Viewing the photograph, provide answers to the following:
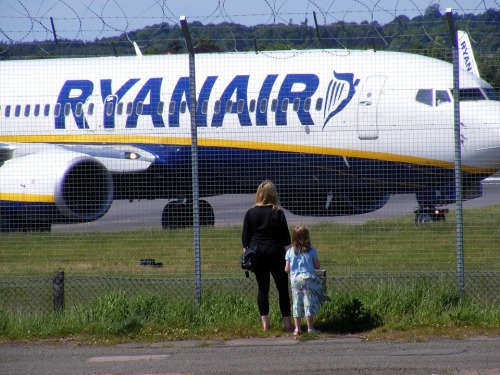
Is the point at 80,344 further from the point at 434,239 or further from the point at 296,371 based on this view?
the point at 434,239

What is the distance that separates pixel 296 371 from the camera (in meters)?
7.92

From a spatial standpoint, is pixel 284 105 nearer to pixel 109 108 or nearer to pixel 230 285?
pixel 109 108

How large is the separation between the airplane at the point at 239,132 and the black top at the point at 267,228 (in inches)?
149

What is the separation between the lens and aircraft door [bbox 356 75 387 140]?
1779cm

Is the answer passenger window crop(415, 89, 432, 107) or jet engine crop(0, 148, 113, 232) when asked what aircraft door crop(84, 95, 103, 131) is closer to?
jet engine crop(0, 148, 113, 232)

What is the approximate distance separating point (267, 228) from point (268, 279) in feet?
1.66

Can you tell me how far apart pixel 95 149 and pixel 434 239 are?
330 inches

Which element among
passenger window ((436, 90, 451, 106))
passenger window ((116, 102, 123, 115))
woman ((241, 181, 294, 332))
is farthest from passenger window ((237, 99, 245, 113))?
woman ((241, 181, 294, 332))

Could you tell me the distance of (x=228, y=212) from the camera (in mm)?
14461

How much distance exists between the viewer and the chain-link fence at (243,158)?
1204 centimetres

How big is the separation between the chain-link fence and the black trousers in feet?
3.38

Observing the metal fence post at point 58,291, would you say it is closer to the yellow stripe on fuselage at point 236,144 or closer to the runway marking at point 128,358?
the runway marking at point 128,358

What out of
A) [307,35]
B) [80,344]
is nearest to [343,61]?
[307,35]

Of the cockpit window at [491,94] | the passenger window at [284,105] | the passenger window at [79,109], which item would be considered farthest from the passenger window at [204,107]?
the cockpit window at [491,94]
